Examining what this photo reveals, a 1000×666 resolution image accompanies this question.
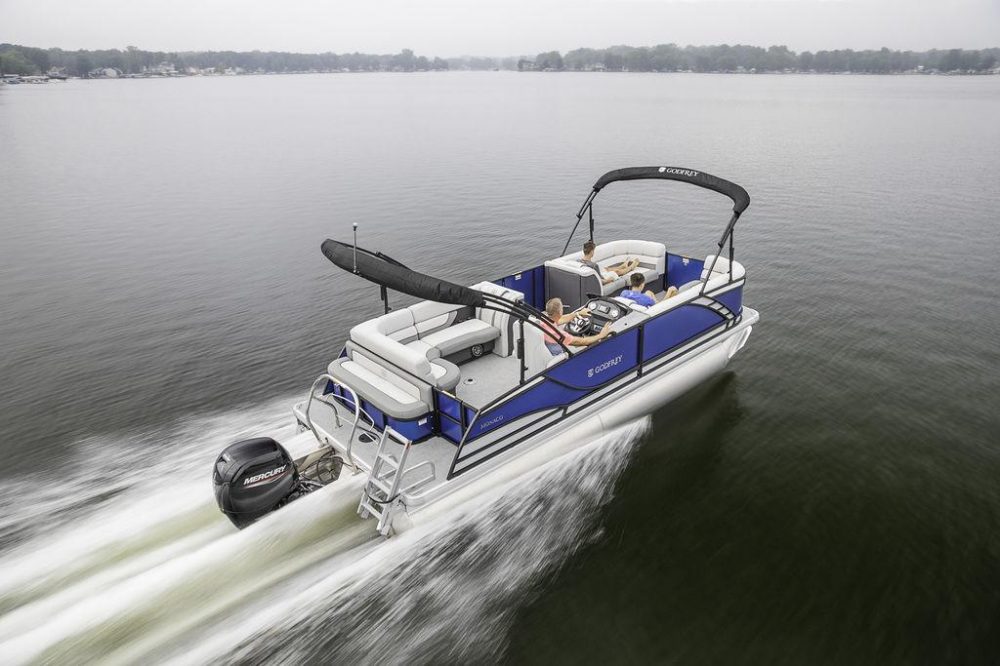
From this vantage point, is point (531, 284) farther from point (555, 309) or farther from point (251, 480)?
point (251, 480)

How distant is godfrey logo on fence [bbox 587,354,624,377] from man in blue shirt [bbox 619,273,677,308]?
1.40 metres

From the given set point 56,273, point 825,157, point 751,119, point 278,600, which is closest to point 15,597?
point 278,600

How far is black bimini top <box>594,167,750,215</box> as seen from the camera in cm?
939

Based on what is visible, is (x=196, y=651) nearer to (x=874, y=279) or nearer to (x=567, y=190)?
(x=874, y=279)

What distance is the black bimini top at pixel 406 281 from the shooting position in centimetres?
658

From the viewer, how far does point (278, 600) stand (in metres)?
6.22

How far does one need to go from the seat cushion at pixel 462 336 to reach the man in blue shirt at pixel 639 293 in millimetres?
2168

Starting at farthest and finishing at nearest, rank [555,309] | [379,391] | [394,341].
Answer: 1. [555,309]
2. [394,341]
3. [379,391]

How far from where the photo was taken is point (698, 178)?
9961mm

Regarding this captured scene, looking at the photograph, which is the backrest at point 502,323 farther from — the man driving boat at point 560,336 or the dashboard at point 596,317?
the dashboard at point 596,317

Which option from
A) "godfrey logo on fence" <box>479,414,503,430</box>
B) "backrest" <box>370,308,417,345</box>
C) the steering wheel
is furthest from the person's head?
"godfrey logo on fence" <box>479,414,503,430</box>

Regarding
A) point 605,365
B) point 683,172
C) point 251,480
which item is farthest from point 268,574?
point 683,172

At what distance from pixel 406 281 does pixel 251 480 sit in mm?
2421

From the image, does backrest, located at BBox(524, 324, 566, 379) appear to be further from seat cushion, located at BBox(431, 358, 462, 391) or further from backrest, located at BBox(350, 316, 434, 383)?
backrest, located at BBox(350, 316, 434, 383)
